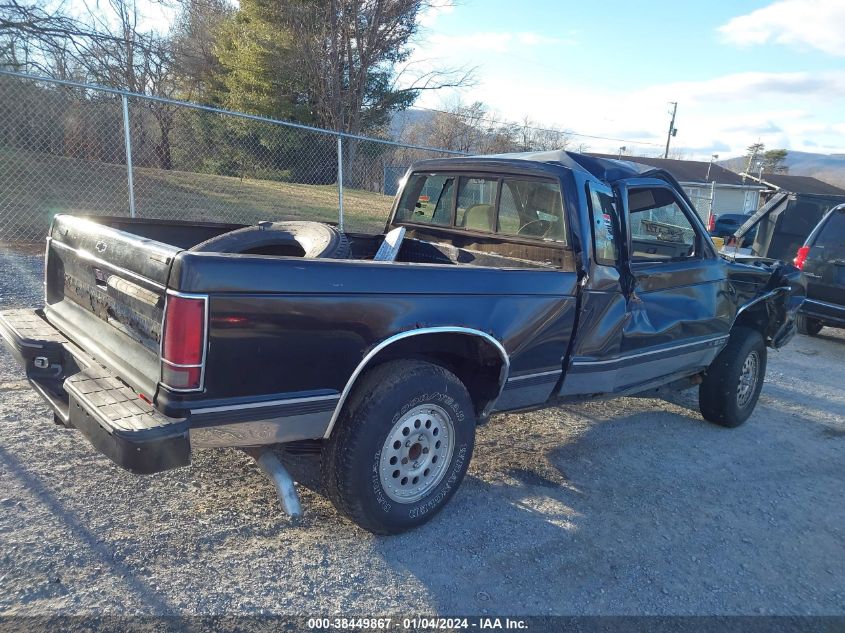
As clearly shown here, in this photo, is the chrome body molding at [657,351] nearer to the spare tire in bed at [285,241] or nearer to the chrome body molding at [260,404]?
the spare tire in bed at [285,241]

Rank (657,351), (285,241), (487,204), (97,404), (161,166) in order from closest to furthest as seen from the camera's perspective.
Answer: (97,404), (285,241), (657,351), (487,204), (161,166)

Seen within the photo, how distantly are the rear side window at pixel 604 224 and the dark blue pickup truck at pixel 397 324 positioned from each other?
0.05ft

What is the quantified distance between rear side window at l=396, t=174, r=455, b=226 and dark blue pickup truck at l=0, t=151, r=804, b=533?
0.04 feet

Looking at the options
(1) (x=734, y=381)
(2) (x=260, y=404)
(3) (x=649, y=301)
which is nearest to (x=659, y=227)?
(3) (x=649, y=301)

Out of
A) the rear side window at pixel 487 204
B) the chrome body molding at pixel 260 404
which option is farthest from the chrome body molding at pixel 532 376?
the chrome body molding at pixel 260 404

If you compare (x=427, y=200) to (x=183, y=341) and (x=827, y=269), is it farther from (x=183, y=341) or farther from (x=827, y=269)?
(x=827, y=269)

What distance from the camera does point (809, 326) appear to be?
9.52 metres

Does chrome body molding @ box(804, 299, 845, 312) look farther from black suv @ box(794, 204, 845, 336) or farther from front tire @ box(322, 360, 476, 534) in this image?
front tire @ box(322, 360, 476, 534)

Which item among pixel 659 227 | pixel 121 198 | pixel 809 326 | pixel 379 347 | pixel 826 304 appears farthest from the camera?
pixel 121 198

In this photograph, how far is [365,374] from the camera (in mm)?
3039

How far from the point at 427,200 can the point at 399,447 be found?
7.81 ft

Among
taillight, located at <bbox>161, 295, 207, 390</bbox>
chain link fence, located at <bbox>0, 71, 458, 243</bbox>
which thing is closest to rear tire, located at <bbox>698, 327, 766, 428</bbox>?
taillight, located at <bbox>161, 295, 207, 390</bbox>

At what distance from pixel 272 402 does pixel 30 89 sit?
1095cm

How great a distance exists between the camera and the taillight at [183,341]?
2371mm
